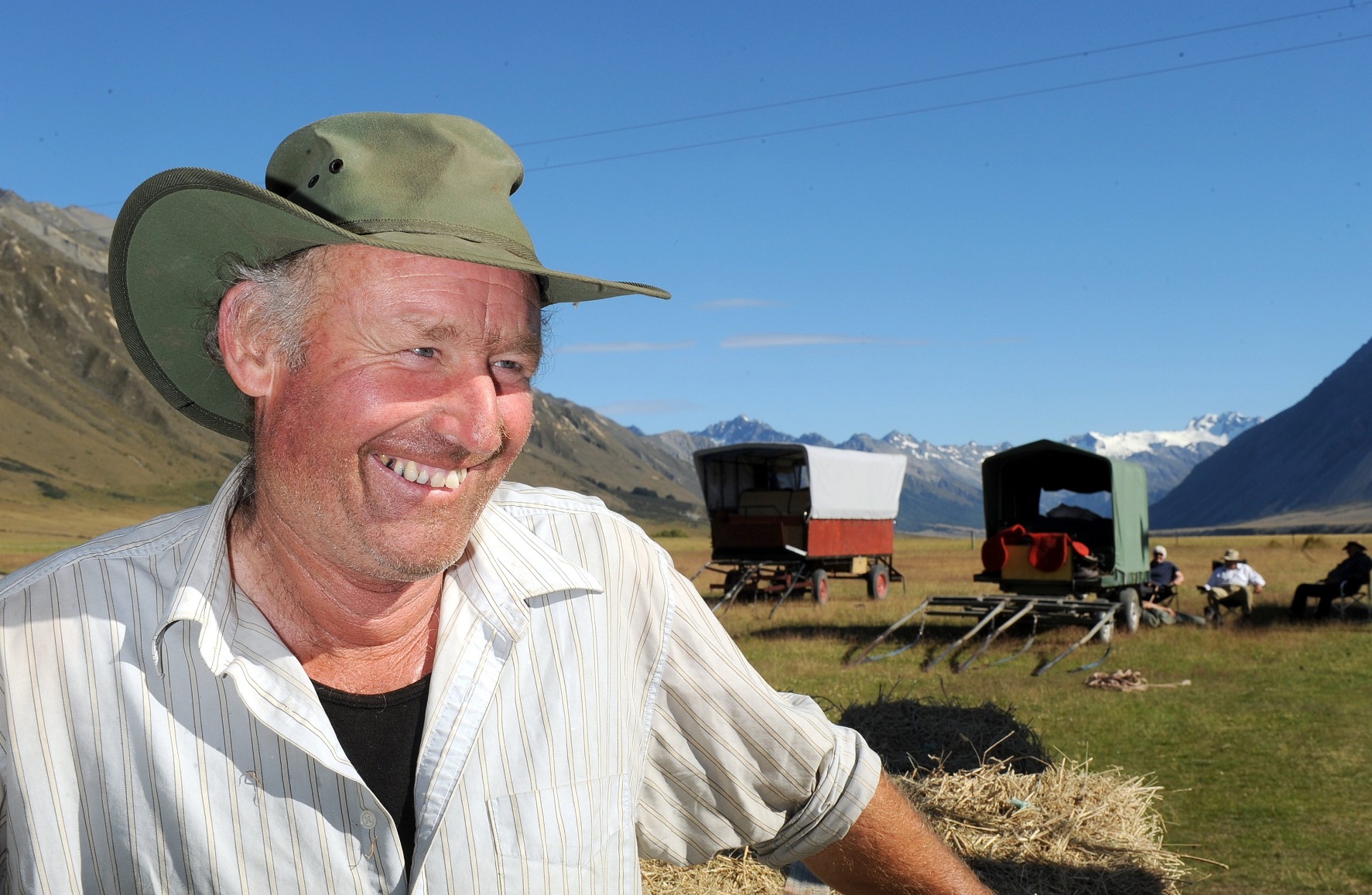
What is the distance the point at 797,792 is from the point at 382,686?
690 millimetres

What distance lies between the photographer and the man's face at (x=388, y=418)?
165 cm

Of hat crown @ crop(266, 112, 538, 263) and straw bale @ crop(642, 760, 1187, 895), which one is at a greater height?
hat crown @ crop(266, 112, 538, 263)

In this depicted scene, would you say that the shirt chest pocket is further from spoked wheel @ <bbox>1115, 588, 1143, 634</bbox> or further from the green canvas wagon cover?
the green canvas wagon cover

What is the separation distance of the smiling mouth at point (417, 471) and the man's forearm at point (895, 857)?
0.85m

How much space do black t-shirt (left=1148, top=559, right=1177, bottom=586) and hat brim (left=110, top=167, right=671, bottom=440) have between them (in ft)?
65.1

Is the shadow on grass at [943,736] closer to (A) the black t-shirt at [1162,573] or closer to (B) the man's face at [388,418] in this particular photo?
(B) the man's face at [388,418]

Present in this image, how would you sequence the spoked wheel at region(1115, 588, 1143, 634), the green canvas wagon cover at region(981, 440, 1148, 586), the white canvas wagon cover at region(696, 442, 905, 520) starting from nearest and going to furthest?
the spoked wheel at region(1115, 588, 1143, 634) < the green canvas wagon cover at region(981, 440, 1148, 586) < the white canvas wagon cover at region(696, 442, 905, 520)

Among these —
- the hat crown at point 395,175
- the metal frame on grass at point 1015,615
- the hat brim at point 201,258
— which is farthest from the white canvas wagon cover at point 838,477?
the hat crown at point 395,175

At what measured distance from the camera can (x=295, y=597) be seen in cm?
173

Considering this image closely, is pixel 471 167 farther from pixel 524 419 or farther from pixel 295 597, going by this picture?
pixel 295 597

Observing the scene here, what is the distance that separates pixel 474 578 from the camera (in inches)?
71.8

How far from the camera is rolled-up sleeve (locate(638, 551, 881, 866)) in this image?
5.95 feet

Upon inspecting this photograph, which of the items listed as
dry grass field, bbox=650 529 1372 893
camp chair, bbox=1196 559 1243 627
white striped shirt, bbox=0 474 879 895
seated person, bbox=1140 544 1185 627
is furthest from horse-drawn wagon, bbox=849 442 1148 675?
white striped shirt, bbox=0 474 879 895

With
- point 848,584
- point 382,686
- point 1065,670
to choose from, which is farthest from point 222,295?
point 848,584
